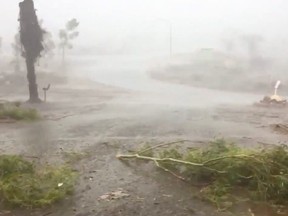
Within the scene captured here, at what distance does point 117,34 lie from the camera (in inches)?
3738

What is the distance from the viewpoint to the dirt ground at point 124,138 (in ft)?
23.8

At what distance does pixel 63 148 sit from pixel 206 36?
79.8 meters

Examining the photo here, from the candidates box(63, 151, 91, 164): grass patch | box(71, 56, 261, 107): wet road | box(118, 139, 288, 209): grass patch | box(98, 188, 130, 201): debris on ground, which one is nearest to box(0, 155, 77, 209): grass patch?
box(98, 188, 130, 201): debris on ground

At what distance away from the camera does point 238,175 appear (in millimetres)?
7629

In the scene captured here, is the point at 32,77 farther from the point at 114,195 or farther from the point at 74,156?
the point at 114,195

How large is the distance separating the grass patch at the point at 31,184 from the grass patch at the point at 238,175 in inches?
86.1

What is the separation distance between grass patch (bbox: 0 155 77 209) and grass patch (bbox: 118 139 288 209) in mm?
2188

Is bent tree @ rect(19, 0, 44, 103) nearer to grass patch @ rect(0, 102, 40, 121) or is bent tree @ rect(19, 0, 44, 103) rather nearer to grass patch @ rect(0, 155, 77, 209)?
grass patch @ rect(0, 102, 40, 121)

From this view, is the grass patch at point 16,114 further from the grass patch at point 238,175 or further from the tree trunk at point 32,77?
the grass patch at point 238,175

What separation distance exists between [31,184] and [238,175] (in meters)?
3.59

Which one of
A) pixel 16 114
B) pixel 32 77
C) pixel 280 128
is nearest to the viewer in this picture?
pixel 280 128

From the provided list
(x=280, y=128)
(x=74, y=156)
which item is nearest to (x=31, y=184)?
(x=74, y=156)

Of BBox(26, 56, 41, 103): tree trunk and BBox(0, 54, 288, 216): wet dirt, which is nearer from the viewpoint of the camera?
BBox(0, 54, 288, 216): wet dirt

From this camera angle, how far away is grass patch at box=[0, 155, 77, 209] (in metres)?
7.10
